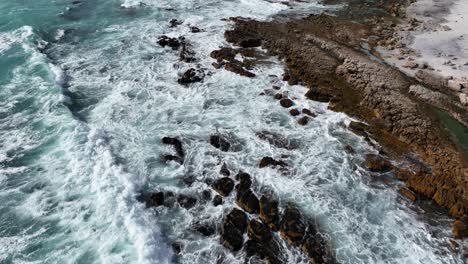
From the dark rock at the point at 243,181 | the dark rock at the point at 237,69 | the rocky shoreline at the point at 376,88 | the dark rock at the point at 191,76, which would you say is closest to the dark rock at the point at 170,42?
the rocky shoreline at the point at 376,88

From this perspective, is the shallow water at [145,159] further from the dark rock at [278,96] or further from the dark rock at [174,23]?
the dark rock at [174,23]

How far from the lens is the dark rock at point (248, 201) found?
1667 centimetres

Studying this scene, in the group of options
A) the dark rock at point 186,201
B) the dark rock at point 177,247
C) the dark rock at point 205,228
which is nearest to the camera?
the dark rock at point 177,247

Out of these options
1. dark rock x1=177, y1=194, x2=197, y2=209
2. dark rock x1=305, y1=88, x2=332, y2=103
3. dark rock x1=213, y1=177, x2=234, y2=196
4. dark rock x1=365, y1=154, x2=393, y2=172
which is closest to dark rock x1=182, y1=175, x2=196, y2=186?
dark rock x1=177, y1=194, x2=197, y2=209

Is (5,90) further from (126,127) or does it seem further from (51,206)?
(51,206)

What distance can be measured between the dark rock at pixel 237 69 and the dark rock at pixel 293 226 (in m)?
12.5

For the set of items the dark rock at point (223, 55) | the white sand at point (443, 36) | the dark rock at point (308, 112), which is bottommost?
the dark rock at point (308, 112)

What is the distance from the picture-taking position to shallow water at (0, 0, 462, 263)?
15250 mm

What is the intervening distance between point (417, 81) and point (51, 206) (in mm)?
24609

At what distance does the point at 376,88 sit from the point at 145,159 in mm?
16042

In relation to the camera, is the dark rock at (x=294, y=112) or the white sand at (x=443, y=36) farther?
the white sand at (x=443, y=36)

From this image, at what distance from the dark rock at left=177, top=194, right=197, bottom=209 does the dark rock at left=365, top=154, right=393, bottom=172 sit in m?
9.54

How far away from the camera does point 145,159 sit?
19469 millimetres

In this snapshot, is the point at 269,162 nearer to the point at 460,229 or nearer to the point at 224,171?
the point at 224,171
